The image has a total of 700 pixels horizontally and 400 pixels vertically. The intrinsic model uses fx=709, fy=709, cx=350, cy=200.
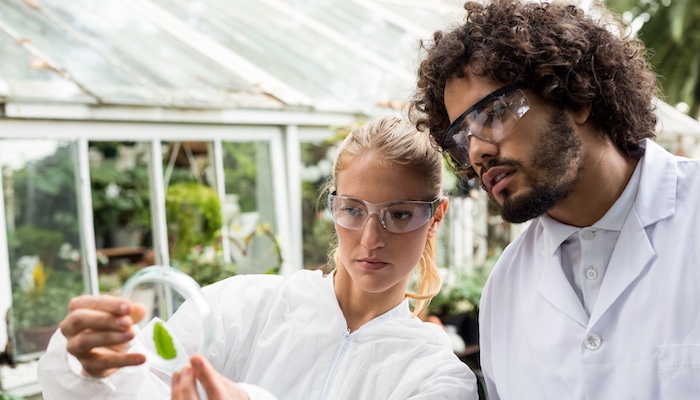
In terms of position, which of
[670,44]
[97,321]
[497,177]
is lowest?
[97,321]

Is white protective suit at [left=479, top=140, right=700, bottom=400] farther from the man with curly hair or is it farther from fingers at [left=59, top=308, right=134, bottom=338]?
fingers at [left=59, top=308, right=134, bottom=338]

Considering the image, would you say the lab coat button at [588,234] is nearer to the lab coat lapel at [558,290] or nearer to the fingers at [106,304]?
the lab coat lapel at [558,290]

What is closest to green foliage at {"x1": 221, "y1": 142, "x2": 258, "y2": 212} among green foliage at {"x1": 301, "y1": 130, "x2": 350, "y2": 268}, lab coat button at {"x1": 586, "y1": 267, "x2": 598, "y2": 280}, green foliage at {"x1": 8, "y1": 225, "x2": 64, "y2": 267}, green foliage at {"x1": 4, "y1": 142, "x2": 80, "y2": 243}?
green foliage at {"x1": 301, "y1": 130, "x2": 350, "y2": 268}

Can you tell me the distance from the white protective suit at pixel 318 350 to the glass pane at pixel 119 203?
5.00 m

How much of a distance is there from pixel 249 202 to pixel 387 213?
4.63 metres

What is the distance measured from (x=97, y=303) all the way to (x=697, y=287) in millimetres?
1209

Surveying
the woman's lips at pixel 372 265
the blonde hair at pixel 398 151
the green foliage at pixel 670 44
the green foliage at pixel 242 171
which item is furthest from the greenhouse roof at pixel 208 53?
the woman's lips at pixel 372 265

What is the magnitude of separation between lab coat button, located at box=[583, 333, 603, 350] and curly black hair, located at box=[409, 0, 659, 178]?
47 cm

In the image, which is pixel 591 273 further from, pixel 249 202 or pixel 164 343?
pixel 249 202

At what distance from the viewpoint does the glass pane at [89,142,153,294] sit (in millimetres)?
6871

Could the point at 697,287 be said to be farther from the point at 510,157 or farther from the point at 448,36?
the point at 448,36

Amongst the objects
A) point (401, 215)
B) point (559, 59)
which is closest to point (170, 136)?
point (401, 215)

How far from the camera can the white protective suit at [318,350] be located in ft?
5.64

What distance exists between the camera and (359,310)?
75.1 inches
